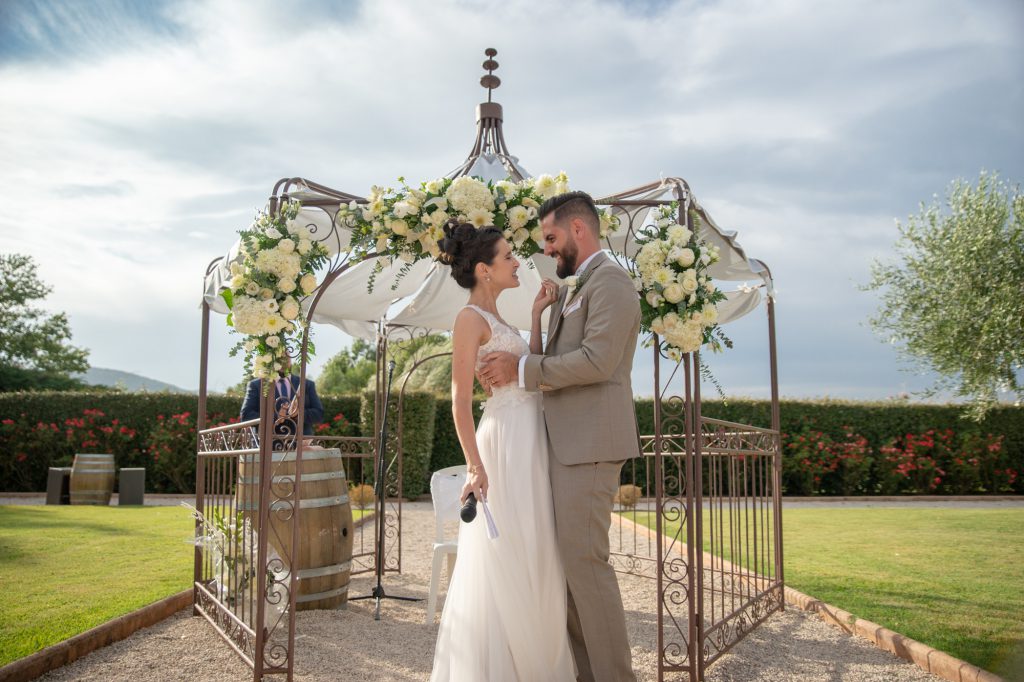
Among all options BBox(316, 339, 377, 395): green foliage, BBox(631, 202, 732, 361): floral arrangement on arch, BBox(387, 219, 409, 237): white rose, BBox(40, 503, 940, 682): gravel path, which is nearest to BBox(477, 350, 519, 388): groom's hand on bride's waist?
BBox(631, 202, 732, 361): floral arrangement on arch

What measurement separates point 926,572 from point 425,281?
5.45 metres

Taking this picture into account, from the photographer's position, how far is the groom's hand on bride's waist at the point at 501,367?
3590 mm

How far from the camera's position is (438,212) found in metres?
4.49

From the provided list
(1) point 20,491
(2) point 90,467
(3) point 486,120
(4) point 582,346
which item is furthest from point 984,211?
(1) point 20,491

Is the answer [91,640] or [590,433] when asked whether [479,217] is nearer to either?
[590,433]

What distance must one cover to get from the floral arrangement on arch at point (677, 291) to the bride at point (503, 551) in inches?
32.3

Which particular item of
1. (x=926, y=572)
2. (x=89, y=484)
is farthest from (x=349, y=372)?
(x=926, y=572)

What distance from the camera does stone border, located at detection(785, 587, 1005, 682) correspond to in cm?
402

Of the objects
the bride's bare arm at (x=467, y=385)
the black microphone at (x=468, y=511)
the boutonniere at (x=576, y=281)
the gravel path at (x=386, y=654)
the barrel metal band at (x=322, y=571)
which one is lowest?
the gravel path at (x=386, y=654)

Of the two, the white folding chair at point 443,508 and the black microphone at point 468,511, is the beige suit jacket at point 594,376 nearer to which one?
the black microphone at point 468,511

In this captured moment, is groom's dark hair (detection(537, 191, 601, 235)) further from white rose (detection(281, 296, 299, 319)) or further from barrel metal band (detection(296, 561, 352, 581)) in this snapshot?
barrel metal band (detection(296, 561, 352, 581))

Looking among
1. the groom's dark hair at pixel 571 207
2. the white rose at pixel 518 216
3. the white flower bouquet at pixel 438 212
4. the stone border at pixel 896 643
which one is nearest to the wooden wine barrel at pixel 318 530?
the white flower bouquet at pixel 438 212

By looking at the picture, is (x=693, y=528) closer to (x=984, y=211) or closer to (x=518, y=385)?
(x=518, y=385)

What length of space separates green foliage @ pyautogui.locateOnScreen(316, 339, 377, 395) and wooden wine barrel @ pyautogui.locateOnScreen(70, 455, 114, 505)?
11796 mm
